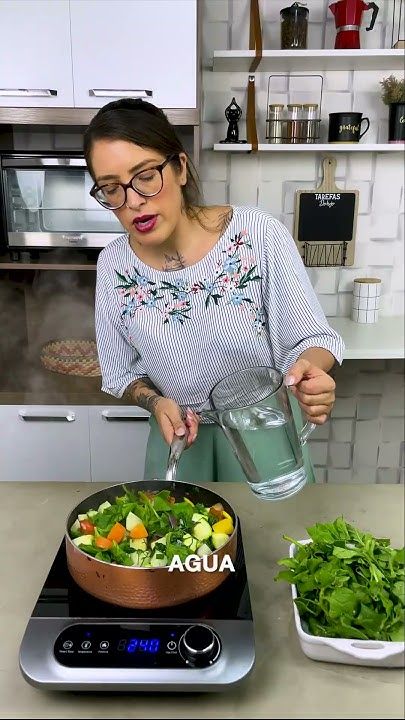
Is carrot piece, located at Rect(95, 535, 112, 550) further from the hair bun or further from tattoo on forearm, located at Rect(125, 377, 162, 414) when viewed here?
the hair bun

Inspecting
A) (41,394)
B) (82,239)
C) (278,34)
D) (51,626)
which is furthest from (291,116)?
(51,626)

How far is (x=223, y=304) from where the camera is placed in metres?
0.61

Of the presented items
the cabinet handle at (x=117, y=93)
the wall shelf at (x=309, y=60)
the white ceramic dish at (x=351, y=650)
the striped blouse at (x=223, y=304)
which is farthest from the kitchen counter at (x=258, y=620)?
the cabinet handle at (x=117, y=93)

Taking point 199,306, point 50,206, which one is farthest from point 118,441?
point 50,206

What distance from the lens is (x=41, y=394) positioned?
0.78 meters

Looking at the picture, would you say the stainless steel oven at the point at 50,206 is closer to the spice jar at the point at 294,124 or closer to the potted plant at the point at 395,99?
the spice jar at the point at 294,124

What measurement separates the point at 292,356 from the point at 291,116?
0.57 metres

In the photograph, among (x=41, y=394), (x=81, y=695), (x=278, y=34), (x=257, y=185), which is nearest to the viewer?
(x=81, y=695)

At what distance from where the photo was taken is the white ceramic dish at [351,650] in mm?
301

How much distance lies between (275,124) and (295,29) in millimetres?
148

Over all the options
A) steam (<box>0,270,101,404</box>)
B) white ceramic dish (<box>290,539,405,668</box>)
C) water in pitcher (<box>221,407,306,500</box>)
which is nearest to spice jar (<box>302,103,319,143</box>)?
steam (<box>0,270,101,404</box>)

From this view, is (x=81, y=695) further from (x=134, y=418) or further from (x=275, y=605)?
(x=134, y=418)

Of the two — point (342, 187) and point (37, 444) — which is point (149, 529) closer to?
point (342, 187)

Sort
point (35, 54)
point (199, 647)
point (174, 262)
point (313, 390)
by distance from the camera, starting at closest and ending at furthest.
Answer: point (199, 647)
point (313, 390)
point (174, 262)
point (35, 54)
